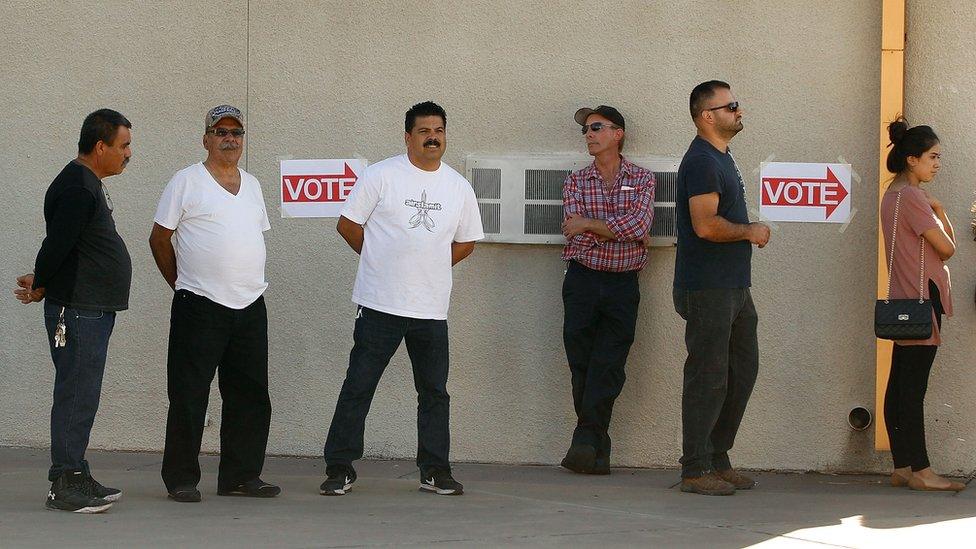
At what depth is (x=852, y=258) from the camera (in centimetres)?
719

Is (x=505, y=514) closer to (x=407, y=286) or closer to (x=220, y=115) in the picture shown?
(x=407, y=286)

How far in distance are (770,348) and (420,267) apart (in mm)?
2200

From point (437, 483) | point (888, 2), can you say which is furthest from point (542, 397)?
point (888, 2)

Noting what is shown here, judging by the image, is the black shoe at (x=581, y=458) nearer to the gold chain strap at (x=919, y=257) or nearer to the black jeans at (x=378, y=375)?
the black jeans at (x=378, y=375)

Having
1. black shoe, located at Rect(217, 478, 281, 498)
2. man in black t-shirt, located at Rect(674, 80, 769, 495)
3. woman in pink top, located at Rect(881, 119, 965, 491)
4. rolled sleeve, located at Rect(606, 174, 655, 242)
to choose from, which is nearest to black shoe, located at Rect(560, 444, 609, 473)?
man in black t-shirt, located at Rect(674, 80, 769, 495)

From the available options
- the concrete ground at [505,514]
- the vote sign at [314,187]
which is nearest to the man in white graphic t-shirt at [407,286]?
the concrete ground at [505,514]

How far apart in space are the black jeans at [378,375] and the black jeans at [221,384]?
388 mm

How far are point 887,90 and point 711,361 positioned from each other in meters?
1.88

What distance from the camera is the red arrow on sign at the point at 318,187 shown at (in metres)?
7.57

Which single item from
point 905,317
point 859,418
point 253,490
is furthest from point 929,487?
point 253,490

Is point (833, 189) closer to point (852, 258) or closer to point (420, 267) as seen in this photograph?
point (852, 258)

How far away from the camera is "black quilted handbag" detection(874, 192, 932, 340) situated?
6.39m

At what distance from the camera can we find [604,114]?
23.3ft

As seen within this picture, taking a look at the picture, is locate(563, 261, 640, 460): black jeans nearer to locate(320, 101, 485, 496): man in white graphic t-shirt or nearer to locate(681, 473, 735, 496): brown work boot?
locate(681, 473, 735, 496): brown work boot
